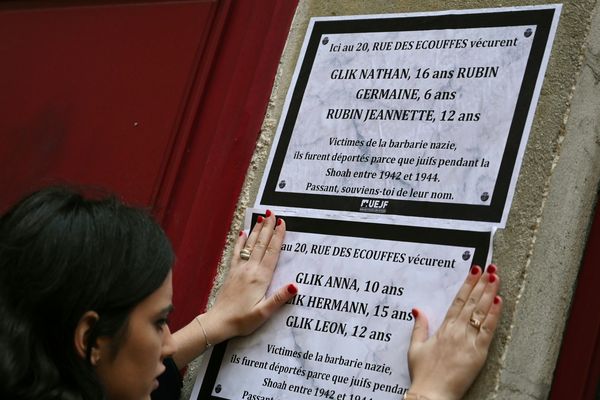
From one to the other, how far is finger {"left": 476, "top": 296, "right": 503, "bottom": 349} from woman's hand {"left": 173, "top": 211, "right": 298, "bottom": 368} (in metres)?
0.50

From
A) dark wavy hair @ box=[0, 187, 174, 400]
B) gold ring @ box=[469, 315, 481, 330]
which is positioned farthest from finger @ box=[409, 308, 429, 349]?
dark wavy hair @ box=[0, 187, 174, 400]

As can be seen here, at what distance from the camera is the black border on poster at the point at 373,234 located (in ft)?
7.57

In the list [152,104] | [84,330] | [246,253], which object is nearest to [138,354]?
[84,330]

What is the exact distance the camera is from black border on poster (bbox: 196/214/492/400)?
7.57 ft

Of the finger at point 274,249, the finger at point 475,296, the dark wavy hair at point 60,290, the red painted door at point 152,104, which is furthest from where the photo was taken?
the red painted door at point 152,104

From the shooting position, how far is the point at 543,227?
7.50 feet

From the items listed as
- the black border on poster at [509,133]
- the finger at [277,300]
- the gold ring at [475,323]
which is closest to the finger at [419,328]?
the gold ring at [475,323]

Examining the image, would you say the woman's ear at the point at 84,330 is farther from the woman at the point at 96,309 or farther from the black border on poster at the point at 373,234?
the black border on poster at the point at 373,234

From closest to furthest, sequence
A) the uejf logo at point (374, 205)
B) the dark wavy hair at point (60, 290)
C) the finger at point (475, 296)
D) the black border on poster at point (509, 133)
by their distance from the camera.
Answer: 1. the dark wavy hair at point (60, 290)
2. the finger at point (475, 296)
3. the black border on poster at point (509, 133)
4. the uejf logo at point (374, 205)

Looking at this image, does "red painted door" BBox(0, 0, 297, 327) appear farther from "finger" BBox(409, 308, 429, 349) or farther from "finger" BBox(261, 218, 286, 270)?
"finger" BBox(409, 308, 429, 349)

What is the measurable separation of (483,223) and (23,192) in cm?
160

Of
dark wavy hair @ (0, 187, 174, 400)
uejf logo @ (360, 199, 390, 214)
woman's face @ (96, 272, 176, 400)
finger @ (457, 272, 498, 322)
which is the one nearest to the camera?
dark wavy hair @ (0, 187, 174, 400)

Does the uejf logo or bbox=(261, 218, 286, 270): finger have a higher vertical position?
the uejf logo

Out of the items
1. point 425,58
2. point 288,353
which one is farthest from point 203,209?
point 425,58
